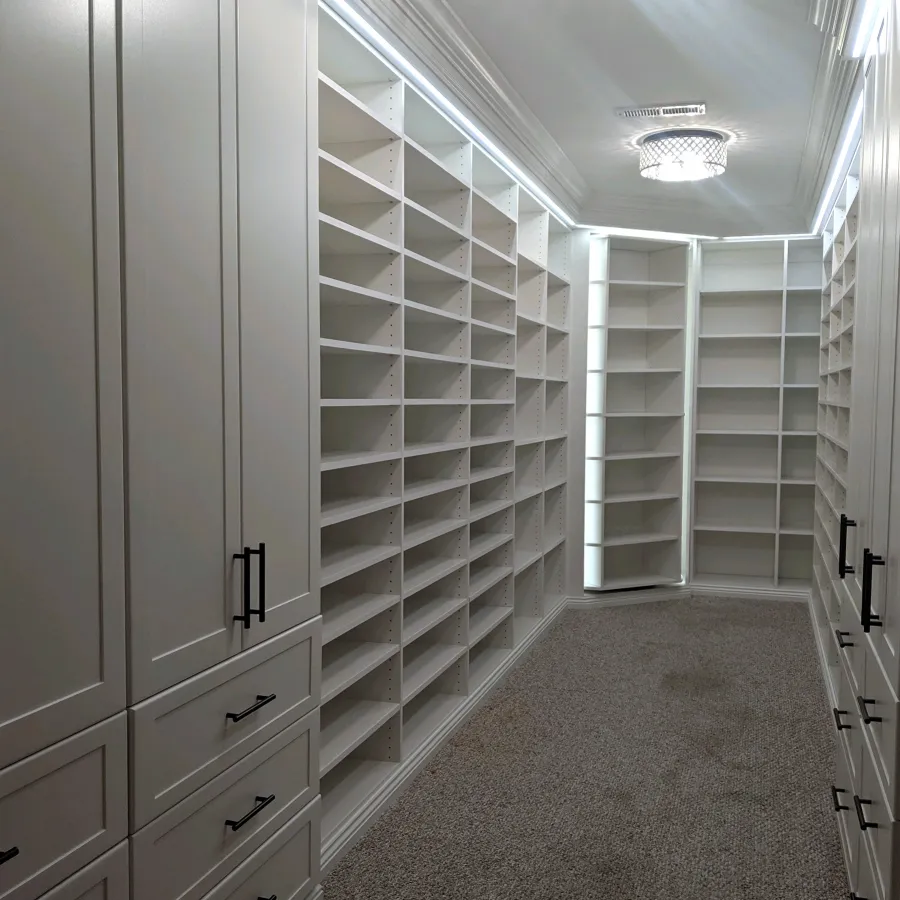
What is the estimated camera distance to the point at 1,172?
1.18 m

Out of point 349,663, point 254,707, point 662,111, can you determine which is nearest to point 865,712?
point 254,707

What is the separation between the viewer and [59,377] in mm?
1306

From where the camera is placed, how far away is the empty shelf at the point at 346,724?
2.61 meters

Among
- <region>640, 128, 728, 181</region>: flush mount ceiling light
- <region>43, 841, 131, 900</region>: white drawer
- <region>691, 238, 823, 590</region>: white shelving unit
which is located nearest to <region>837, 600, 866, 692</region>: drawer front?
<region>43, 841, 131, 900</region>: white drawer

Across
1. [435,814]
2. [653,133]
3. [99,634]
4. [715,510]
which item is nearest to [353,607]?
Result: [435,814]

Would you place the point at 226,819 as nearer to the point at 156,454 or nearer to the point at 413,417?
the point at 156,454

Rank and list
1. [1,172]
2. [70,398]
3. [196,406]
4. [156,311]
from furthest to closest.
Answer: [196,406] → [156,311] → [70,398] → [1,172]

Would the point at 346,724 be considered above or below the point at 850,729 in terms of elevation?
below

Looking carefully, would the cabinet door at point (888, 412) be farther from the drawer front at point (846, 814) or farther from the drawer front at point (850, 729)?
the drawer front at point (846, 814)

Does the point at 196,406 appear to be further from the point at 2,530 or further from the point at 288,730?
the point at 288,730

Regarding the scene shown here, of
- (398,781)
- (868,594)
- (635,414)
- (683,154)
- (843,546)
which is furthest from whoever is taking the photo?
(635,414)

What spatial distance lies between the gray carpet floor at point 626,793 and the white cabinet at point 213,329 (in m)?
1.04

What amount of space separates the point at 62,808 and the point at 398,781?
1.78 metres

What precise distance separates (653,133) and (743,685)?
8.85 ft
